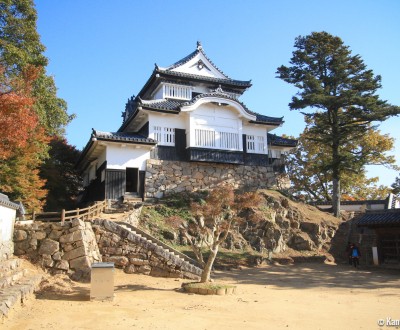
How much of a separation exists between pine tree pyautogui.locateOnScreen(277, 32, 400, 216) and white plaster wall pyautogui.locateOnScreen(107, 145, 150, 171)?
11.9 m

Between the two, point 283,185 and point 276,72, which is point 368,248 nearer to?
point 283,185

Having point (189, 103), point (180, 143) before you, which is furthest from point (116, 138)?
point (189, 103)

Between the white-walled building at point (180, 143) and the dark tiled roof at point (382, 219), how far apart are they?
7181 mm

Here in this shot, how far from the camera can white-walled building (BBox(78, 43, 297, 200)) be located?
22.5 metres

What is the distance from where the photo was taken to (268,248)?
2081 cm

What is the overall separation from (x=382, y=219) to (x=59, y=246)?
1826 cm

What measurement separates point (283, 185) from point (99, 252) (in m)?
17.0

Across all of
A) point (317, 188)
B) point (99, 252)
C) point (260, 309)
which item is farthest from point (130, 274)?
point (317, 188)

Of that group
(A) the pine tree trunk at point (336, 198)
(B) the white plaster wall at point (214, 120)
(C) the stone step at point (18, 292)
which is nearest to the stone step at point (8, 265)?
(C) the stone step at point (18, 292)

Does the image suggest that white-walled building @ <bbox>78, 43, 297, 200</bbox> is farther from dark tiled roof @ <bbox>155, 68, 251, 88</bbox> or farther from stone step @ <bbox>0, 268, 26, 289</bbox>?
stone step @ <bbox>0, 268, 26, 289</bbox>

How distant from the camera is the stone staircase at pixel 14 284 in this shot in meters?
8.75

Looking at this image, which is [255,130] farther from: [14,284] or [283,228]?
[14,284]

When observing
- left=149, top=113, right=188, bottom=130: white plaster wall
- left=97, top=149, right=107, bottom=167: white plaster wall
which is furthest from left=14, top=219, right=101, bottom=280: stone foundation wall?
left=149, top=113, right=188, bottom=130: white plaster wall

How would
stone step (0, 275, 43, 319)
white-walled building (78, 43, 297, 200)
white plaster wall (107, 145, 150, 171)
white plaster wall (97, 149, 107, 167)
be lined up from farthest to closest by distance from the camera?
white plaster wall (97, 149, 107, 167) → white-walled building (78, 43, 297, 200) → white plaster wall (107, 145, 150, 171) → stone step (0, 275, 43, 319)
